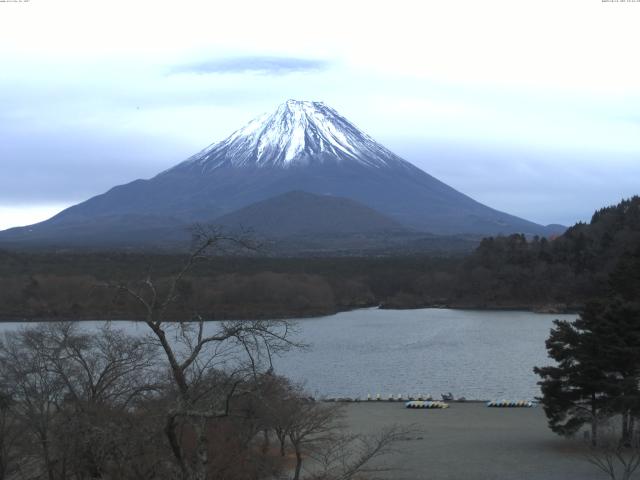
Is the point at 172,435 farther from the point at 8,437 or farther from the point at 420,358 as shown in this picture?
the point at 420,358

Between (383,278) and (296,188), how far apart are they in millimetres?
97283

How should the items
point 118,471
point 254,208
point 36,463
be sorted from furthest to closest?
point 254,208
point 36,463
point 118,471

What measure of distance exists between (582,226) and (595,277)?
10.1m

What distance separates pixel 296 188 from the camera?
168 metres

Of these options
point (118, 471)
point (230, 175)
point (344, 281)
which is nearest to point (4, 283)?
point (344, 281)

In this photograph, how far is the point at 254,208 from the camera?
143875 millimetres

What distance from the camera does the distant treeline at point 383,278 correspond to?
56.4 metres

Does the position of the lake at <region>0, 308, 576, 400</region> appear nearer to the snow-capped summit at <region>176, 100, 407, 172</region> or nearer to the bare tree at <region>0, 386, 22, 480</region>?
the bare tree at <region>0, 386, 22, 480</region>

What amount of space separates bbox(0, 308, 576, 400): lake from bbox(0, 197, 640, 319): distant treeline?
8237 millimetres

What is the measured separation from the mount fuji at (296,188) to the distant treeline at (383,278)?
230 ft

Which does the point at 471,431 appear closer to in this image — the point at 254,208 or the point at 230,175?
the point at 254,208

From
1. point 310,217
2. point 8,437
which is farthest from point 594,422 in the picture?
point 310,217

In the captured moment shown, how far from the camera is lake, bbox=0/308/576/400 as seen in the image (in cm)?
2642

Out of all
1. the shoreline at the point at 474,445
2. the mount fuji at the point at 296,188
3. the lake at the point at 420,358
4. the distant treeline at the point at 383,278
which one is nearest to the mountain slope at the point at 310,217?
the mount fuji at the point at 296,188
